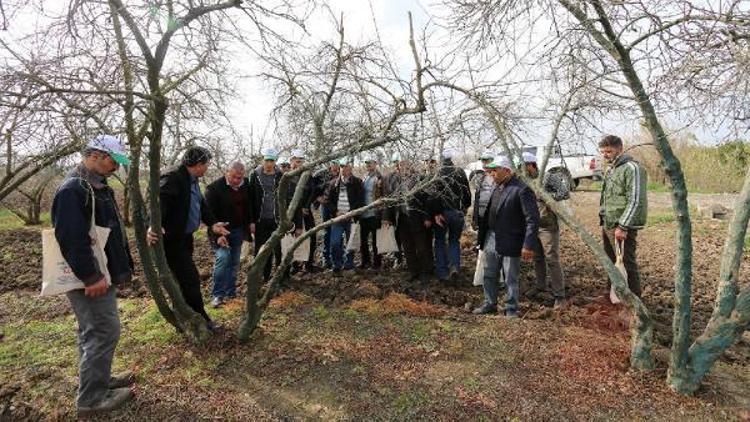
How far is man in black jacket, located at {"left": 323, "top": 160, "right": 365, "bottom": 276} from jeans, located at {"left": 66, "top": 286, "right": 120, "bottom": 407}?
360 cm

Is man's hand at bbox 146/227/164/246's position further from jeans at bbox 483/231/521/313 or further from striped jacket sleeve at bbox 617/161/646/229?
striped jacket sleeve at bbox 617/161/646/229

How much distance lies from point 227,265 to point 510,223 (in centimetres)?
308

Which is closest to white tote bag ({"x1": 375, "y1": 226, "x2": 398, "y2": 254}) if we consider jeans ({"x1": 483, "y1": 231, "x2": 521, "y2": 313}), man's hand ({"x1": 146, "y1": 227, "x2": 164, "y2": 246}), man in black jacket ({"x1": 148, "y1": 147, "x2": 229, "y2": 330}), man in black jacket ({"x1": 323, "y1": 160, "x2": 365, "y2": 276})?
man in black jacket ({"x1": 323, "y1": 160, "x2": 365, "y2": 276})

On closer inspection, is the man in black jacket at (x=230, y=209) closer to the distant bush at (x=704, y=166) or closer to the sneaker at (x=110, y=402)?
the sneaker at (x=110, y=402)

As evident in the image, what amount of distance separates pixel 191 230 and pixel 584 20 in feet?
11.6

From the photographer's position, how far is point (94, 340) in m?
2.92

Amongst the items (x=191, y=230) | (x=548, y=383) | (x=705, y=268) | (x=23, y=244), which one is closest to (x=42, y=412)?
(x=191, y=230)

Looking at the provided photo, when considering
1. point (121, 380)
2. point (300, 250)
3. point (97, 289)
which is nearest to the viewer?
point (97, 289)

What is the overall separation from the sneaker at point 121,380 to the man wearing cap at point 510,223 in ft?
11.2

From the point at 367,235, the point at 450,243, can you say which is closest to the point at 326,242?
the point at 367,235

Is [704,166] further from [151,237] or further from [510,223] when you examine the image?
[151,237]

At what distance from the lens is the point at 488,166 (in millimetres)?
4668

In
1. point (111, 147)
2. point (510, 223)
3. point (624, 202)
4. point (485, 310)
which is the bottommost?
point (485, 310)

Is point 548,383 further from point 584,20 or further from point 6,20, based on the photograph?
point 6,20
